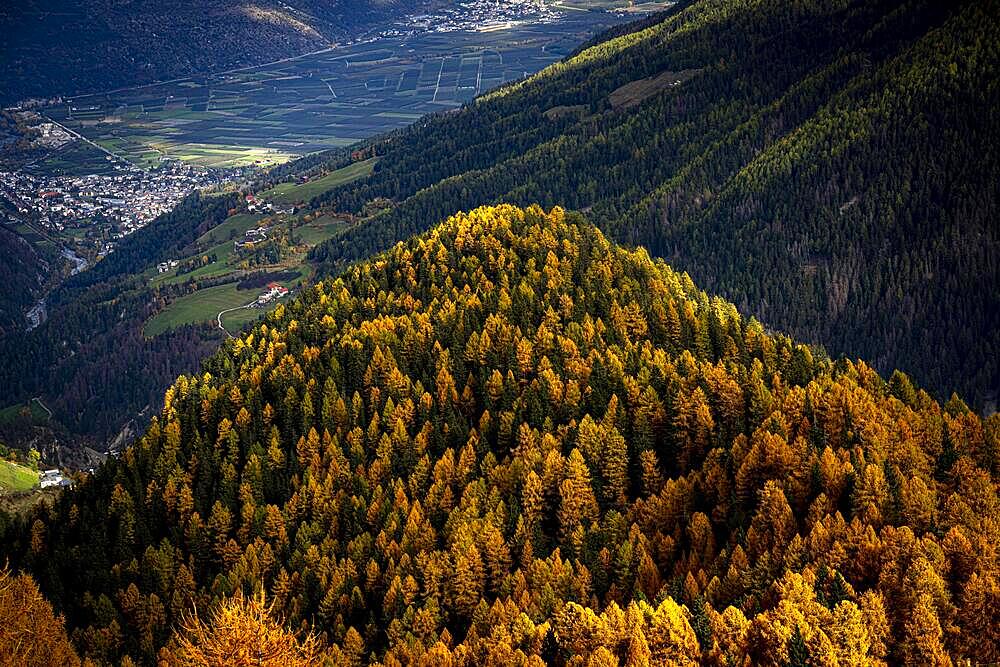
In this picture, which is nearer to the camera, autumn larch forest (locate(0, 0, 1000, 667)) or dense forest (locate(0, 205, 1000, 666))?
autumn larch forest (locate(0, 0, 1000, 667))

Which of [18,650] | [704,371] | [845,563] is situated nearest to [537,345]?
[704,371]

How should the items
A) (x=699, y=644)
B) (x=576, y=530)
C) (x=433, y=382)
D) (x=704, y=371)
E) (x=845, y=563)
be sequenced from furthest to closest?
1. (x=433, y=382)
2. (x=704, y=371)
3. (x=576, y=530)
4. (x=845, y=563)
5. (x=699, y=644)

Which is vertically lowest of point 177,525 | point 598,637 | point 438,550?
point 177,525

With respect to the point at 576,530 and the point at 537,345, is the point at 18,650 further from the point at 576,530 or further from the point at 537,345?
the point at 537,345

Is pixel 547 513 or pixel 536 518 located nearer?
pixel 536 518

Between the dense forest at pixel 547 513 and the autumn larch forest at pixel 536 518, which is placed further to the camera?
→ the dense forest at pixel 547 513

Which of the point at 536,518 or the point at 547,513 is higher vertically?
the point at 536,518

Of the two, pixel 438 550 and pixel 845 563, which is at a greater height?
pixel 845 563

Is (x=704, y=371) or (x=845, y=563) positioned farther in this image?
(x=704, y=371)
